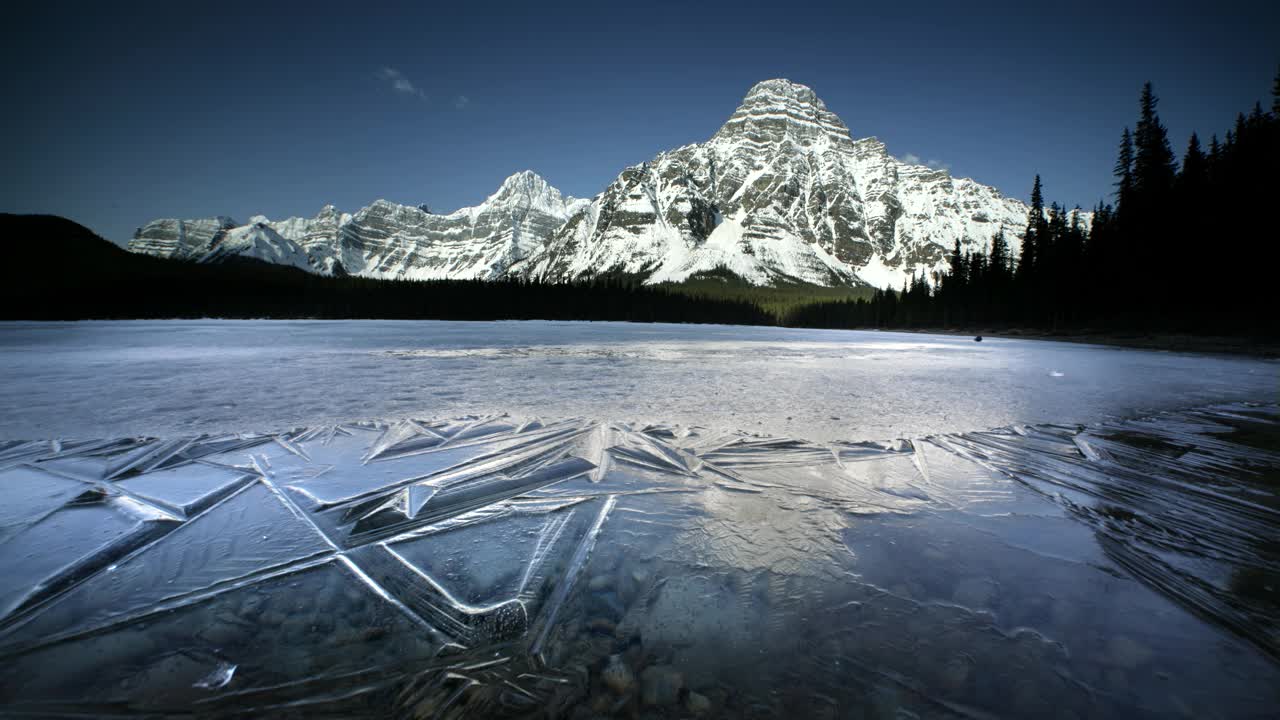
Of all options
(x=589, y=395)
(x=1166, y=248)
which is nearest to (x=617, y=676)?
(x=589, y=395)

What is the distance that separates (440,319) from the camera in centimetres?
10506

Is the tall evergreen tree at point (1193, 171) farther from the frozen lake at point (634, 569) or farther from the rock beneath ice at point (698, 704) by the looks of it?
the rock beneath ice at point (698, 704)

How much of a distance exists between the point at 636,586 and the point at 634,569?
185mm

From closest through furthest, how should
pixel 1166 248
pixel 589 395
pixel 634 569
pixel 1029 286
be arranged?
pixel 634 569
pixel 589 395
pixel 1166 248
pixel 1029 286

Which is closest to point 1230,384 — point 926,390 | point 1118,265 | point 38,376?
point 926,390

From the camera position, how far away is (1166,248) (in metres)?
36.8

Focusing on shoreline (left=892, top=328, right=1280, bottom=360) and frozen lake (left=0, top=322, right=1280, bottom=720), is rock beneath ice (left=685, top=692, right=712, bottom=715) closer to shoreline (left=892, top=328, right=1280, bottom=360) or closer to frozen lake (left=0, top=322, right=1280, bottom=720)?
frozen lake (left=0, top=322, right=1280, bottom=720)

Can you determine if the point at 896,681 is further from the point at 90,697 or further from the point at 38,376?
the point at 38,376

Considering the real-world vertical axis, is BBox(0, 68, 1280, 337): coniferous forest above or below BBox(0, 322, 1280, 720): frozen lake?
above

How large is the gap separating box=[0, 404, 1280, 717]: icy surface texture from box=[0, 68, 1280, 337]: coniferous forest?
40.5 m

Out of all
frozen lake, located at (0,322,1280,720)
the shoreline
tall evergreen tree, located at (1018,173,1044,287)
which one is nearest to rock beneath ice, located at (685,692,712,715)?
frozen lake, located at (0,322,1280,720)

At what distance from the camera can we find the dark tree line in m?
31.2

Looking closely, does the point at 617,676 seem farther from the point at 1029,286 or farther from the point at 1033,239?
the point at 1033,239

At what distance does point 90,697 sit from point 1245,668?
467 cm
